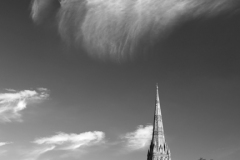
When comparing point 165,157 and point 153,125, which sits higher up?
point 153,125

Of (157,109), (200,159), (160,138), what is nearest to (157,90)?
(157,109)

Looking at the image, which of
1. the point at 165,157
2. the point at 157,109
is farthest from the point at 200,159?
the point at 157,109

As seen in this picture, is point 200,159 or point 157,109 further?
point 157,109

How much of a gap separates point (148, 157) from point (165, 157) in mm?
4196

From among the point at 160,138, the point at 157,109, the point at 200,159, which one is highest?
the point at 157,109

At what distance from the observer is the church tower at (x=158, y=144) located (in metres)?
97.5

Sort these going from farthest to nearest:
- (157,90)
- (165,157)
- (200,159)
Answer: (157,90)
(165,157)
(200,159)

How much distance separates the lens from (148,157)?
99750 millimetres

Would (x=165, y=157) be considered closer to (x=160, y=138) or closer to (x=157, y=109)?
(x=160, y=138)

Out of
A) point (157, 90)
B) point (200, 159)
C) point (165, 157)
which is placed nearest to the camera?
point (200, 159)

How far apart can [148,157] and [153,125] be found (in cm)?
710

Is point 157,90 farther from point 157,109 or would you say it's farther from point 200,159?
point 200,159

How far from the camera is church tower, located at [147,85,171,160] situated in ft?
320

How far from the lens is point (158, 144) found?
9850 cm
